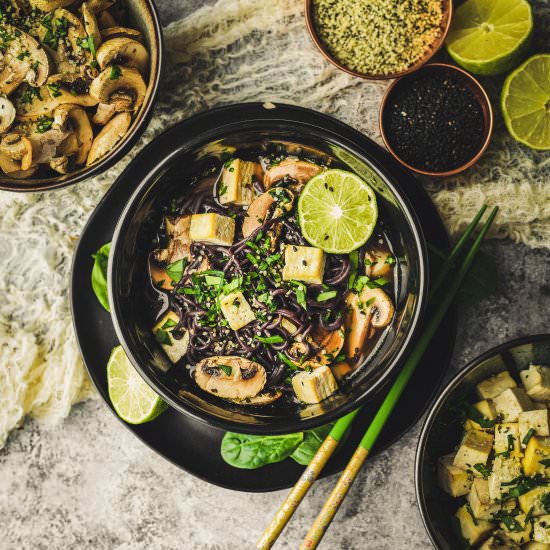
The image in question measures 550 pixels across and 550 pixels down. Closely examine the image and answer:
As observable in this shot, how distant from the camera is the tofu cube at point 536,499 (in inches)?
112

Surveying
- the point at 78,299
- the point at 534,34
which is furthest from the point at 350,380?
the point at 534,34

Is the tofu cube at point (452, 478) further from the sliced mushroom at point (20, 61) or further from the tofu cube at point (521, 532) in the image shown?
the sliced mushroom at point (20, 61)

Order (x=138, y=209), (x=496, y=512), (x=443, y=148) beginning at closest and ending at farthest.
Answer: (x=138, y=209) < (x=496, y=512) < (x=443, y=148)

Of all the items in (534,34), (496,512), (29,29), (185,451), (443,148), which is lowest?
(496,512)

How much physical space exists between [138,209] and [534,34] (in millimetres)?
2639

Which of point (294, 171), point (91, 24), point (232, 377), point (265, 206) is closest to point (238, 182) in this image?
point (265, 206)

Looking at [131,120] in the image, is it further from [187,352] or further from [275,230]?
[187,352]

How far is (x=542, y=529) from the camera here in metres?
2.86

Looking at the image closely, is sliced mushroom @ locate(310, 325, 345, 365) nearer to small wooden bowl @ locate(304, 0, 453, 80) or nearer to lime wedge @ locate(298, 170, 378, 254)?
lime wedge @ locate(298, 170, 378, 254)

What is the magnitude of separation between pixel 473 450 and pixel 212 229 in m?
1.83

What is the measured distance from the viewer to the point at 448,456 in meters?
3.09

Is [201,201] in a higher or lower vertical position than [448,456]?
higher

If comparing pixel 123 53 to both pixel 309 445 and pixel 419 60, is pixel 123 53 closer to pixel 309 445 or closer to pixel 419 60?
pixel 419 60

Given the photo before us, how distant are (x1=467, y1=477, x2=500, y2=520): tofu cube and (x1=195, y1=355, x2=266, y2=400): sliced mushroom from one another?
1303mm
